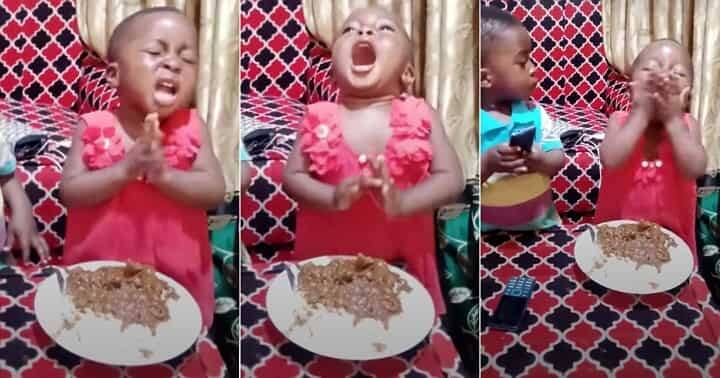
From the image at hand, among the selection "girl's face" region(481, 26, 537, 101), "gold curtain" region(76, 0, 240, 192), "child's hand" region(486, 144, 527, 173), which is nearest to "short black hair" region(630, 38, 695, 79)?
"girl's face" region(481, 26, 537, 101)

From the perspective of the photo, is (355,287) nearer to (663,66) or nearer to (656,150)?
(656,150)

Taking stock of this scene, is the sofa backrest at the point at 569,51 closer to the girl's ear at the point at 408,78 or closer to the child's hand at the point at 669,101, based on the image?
the child's hand at the point at 669,101

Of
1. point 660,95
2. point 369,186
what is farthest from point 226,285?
point 660,95

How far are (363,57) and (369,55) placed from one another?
2 cm

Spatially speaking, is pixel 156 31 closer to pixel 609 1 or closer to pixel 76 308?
pixel 76 308

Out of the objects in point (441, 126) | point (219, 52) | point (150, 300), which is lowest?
point (150, 300)

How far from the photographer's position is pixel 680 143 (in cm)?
209

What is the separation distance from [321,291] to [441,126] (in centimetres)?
49

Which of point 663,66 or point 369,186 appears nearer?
point 369,186

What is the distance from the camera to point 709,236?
211 cm

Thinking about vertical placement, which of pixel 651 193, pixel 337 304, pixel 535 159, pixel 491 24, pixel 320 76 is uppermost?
pixel 491 24

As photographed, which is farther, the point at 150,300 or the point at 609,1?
the point at 609,1

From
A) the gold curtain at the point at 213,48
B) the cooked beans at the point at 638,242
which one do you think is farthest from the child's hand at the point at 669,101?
the gold curtain at the point at 213,48

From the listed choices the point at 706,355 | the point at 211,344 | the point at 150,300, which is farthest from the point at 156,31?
the point at 706,355
